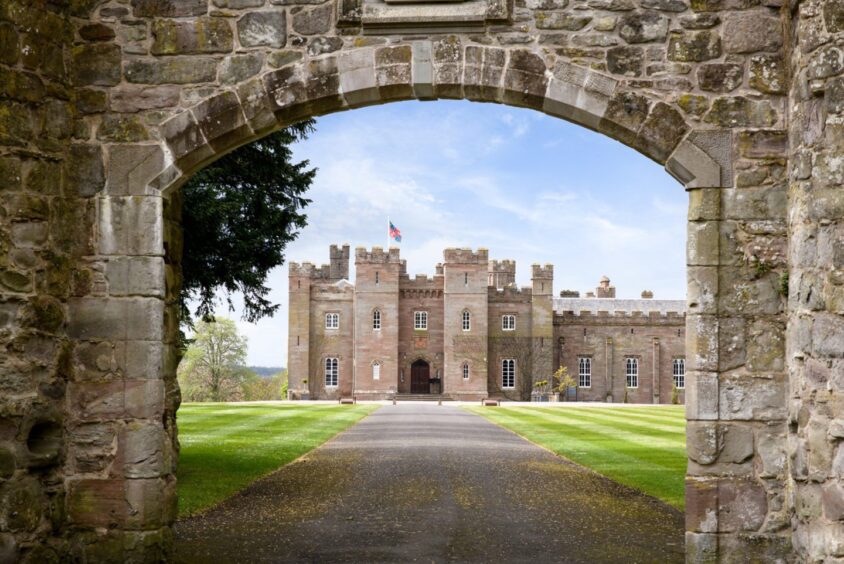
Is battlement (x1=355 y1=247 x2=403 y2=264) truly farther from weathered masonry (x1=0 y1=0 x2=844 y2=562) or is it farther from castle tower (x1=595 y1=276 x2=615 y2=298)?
weathered masonry (x1=0 y1=0 x2=844 y2=562)

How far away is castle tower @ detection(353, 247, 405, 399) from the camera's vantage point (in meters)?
64.8

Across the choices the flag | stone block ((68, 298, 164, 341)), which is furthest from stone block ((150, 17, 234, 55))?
the flag

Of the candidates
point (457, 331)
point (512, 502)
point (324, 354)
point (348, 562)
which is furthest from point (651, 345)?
point (348, 562)

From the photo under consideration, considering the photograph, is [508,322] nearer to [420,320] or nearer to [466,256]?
[466,256]

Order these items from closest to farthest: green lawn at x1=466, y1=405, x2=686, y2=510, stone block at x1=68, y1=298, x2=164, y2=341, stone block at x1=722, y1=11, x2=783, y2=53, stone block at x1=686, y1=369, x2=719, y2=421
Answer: stone block at x1=686, y1=369, x2=719, y2=421 → stone block at x1=722, y1=11, x2=783, y2=53 → stone block at x1=68, y1=298, x2=164, y2=341 → green lawn at x1=466, y1=405, x2=686, y2=510

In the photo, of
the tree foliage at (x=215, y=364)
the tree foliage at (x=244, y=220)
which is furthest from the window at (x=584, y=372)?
the tree foliage at (x=244, y=220)

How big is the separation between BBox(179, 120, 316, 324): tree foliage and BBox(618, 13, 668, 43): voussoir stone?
23.9 ft

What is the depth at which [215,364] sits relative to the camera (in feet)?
209

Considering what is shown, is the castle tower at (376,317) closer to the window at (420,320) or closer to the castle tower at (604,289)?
the window at (420,320)

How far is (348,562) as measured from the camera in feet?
25.1

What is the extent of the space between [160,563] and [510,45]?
500cm

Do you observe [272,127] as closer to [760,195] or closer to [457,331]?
[760,195]

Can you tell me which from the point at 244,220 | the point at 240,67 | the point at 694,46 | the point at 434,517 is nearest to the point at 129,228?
the point at 240,67

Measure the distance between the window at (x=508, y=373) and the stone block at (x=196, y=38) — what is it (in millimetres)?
60201
